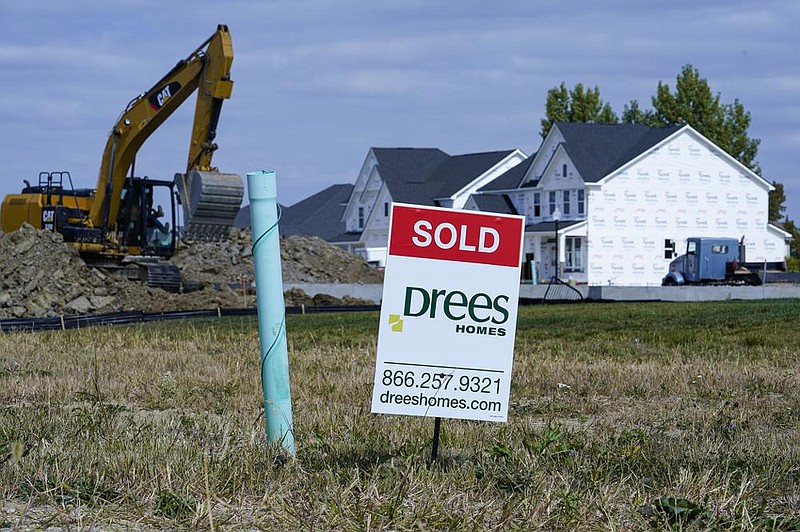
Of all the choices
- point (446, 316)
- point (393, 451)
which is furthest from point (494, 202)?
point (446, 316)

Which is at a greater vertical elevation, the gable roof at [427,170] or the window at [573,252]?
the gable roof at [427,170]

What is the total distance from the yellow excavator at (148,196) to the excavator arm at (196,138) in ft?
0.09

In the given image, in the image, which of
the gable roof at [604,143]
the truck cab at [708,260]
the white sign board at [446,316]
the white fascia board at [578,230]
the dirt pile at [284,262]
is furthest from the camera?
the gable roof at [604,143]

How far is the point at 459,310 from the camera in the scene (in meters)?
7.10

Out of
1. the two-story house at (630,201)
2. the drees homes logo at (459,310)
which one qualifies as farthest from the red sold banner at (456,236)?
the two-story house at (630,201)

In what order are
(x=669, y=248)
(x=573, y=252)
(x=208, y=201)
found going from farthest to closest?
(x=669, y=248), (x=573, y=252), (x=208, y=201)

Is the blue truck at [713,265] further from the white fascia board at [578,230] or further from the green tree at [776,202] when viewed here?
the green tree at [776,202]

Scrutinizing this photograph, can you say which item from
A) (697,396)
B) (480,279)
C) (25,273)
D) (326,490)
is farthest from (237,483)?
(25,273)

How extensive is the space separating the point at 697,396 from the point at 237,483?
583 cm

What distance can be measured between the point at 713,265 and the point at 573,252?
12.4 metres

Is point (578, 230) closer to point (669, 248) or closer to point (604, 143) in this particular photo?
point (669, 248)

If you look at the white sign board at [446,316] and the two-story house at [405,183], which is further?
the two-story house at [405,183]

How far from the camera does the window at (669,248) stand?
6881 centimetres

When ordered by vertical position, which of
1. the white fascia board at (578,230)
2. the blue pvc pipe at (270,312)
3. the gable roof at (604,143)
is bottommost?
the blue pvc pipe at (270,312)
